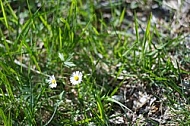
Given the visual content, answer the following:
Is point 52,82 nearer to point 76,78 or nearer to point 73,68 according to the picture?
point 76,78

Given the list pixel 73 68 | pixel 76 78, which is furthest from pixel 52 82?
pixel 73 68

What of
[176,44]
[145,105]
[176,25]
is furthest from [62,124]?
[176,25]

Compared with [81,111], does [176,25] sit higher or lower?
higher

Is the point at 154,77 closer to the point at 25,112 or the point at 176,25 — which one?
the point at 176,25

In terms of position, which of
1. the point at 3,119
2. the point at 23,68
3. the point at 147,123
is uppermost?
the point at 23,68

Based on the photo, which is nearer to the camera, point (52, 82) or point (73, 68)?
point (52, 82)

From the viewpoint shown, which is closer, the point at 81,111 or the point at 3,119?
the point at 3,119

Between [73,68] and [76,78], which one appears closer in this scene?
[76,78]

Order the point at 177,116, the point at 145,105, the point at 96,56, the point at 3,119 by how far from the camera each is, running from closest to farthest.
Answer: the point at 3,119
the point at 177,116
the point at 145,105
the point at 96,56
